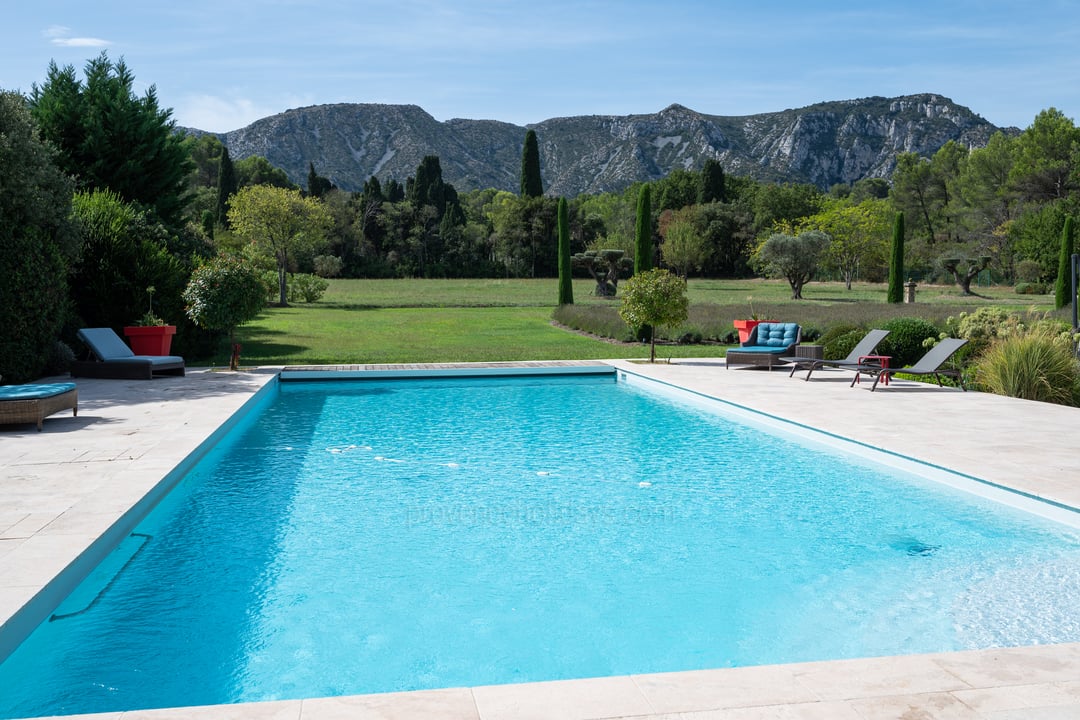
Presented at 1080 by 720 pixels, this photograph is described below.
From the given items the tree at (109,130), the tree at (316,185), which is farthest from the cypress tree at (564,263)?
the tree at (316,185)

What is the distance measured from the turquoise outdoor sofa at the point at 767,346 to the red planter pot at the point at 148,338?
942 centimetres

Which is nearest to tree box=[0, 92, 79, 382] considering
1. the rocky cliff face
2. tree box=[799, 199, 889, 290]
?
tree box=[799, 199, 889, 290]

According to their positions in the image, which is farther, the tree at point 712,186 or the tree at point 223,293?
the tree at point 712,186

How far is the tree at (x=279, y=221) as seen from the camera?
30.8 metres

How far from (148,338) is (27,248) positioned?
2.70m

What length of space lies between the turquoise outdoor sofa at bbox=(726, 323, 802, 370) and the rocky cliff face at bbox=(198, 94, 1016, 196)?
88.7 m

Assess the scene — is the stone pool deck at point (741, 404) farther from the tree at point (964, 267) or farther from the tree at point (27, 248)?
the tree at point (964, 267)

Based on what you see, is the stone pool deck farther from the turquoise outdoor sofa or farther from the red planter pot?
the red planter pot

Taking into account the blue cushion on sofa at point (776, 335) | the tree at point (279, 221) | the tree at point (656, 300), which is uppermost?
the tree at point (279, 221)

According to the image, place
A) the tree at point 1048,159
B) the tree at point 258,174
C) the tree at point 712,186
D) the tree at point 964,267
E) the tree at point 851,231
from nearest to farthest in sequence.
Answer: the tree at point 964,267, the tree at point 851,231, the tree at point 1048,159, the tree at point 712,186, the tree at point 258,174

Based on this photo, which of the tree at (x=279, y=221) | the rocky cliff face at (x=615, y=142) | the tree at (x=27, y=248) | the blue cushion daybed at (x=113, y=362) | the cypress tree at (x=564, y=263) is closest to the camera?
the tree at (x=27, y=248)

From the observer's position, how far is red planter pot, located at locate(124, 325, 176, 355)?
13.3m

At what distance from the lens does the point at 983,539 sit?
16.8 ft

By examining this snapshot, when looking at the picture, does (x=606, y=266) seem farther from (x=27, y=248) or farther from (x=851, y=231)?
(x=27, y=248)
